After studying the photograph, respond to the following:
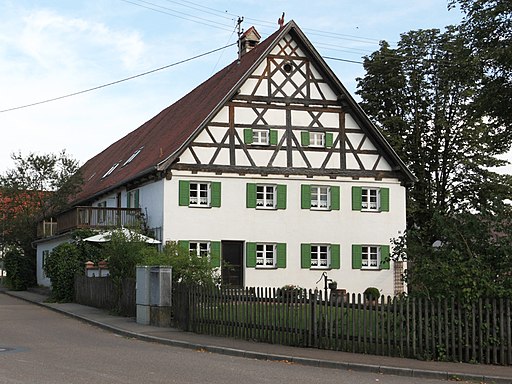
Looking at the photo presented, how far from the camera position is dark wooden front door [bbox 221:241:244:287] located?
3284 cm

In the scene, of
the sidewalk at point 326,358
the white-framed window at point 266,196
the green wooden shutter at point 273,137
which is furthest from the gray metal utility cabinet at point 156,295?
the green wooden shutter at point 273,137

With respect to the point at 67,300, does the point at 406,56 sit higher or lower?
higher

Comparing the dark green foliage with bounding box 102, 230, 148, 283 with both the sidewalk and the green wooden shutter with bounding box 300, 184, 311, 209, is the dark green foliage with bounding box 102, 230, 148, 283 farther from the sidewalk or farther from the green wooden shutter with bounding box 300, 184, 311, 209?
the green wooden shutter with bounding box 300, 184, 311, 209

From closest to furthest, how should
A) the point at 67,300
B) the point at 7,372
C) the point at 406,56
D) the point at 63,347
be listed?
the point at 7,372
the point at 63,347
the point at 67,300
the point at 406,56

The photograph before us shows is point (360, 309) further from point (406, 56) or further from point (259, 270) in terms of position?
point (406, 56)

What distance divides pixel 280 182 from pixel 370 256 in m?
5.19

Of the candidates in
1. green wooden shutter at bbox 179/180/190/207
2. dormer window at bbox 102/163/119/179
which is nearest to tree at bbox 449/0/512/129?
green wooden shutter at bbox 179/180/190/207

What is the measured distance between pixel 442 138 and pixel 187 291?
27772mm

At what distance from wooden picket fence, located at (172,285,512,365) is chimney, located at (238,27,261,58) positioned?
76.7ft

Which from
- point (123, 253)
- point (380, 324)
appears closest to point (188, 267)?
point (123, 253)

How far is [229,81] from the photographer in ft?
115

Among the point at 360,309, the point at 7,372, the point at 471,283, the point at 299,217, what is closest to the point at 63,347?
the point at 7,372

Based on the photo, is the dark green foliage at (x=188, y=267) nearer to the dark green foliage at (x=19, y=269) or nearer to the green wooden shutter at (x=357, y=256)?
the green wooden shutter at (x=357, y=256)

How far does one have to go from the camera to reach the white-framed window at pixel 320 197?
34.4 meters
